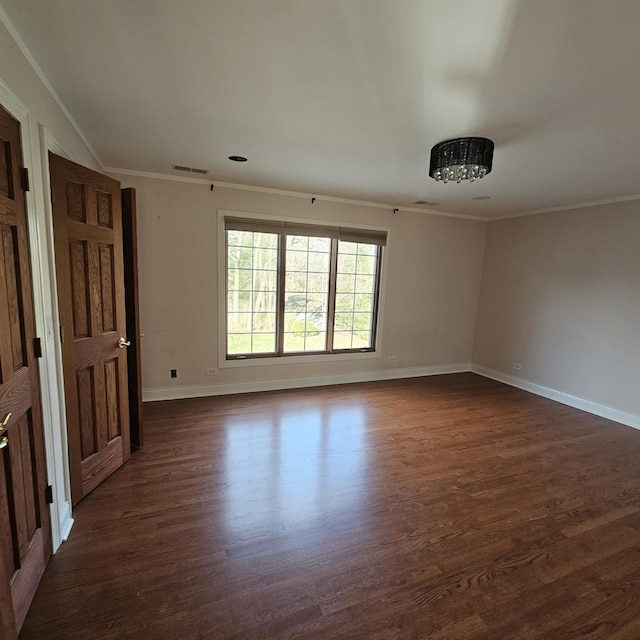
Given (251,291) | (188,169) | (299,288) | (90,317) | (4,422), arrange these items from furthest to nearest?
(299,288)
(251,291)
(188,169)
(90,317)
(4,422)

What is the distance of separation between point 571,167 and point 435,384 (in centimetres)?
310

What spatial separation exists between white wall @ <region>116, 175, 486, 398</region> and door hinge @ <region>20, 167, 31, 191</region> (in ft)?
7.13

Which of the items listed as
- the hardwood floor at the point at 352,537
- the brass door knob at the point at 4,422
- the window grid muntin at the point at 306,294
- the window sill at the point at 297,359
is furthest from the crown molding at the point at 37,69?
the window sill at the point at 297,359

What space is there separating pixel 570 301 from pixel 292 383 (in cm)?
373

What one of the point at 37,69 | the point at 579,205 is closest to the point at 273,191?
the point at 37,69

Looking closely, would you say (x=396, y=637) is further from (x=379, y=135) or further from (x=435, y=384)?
(x=435, y=384)

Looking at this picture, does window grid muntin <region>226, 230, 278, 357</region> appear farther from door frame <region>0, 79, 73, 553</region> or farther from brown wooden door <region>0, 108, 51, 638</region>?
brown wooden door <region>0, 108, 51, 638</region>

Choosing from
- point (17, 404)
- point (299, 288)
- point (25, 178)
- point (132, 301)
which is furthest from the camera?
point (299, 288)

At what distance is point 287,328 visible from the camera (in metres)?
4.46

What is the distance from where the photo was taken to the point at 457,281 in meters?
5.36

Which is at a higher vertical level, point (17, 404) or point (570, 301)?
point (570, 301)

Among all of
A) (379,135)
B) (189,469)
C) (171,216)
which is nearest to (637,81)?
(379,135)

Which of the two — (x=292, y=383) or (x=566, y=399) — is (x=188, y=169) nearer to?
(x=292, y=383)

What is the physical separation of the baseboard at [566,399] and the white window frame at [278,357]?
1921mm
